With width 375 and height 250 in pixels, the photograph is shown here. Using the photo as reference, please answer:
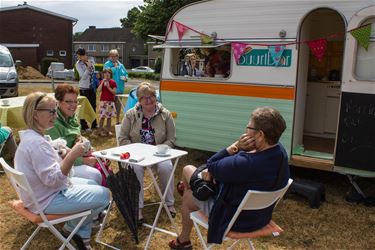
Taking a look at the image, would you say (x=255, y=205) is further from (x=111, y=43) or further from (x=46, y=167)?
(x=111, y=43)

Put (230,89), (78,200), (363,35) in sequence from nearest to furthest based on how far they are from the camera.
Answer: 1. (78,200)
2. (363,35)
3. (230,89)

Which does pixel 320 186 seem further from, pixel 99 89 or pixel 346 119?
pixel 99 89

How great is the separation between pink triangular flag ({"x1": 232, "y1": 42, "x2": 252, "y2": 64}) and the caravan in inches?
0.7

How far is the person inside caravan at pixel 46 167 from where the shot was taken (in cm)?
273

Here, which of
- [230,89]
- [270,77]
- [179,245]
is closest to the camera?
[179,245]

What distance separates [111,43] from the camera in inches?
2429

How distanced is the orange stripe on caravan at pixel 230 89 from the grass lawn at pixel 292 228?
1256 mm


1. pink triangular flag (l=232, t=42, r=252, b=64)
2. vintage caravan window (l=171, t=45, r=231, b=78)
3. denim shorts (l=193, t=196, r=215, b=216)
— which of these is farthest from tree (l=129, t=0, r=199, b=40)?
denim shorts (l=193, t=196, r=215, b=216)

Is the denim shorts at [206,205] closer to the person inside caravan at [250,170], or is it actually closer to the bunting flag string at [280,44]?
the person inside caravan at [250,170]

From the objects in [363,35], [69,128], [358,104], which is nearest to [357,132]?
[358,104]

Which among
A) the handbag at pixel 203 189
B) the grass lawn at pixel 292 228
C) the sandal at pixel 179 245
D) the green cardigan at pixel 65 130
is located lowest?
the grass lawn at pixel 292 228

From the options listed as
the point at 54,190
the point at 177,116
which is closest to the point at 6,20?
→ the point at 177,116

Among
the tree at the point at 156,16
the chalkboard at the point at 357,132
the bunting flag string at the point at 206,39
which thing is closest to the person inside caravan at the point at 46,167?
the chalkboard at the point at 357,132

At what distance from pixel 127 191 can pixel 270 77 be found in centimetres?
250
